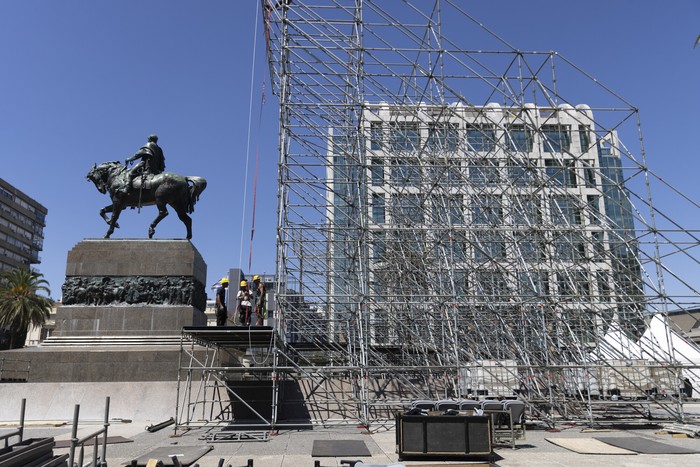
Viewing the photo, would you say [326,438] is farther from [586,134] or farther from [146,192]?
[586,134]

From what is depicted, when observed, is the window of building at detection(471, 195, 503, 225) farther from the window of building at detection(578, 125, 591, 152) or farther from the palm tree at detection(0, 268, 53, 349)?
the palm tree at detection(0, 268, 53, 349)

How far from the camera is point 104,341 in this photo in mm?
18125

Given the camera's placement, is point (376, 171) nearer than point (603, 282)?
No

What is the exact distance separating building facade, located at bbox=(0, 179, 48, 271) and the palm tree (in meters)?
43.3

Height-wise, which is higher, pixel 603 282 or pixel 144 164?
pixel 144 164

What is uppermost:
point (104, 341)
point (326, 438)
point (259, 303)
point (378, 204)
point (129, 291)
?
point (378, 204)

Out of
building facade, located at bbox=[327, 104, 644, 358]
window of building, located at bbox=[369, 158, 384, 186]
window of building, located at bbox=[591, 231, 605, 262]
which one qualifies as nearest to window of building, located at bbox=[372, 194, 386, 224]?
building facade, located at bbox=[327, 104, 644, 358]

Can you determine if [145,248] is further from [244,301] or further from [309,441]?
[309,441]

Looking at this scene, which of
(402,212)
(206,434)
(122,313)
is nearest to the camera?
(206,434)

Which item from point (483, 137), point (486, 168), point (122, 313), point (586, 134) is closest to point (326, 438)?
point (122, 313)

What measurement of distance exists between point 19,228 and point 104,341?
291ft

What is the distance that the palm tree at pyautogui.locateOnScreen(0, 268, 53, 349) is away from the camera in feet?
145

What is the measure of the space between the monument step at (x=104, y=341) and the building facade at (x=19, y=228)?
255 feet

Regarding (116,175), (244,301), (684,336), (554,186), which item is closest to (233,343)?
(244,301)
